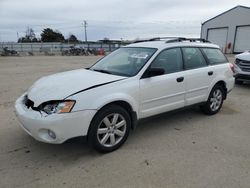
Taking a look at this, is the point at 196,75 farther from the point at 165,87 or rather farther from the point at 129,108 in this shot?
the point at 129,108

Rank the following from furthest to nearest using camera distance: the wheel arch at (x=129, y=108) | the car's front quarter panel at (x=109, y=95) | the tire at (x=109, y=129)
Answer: the wheel arch at (x=129, y=108), the tire at (x=109, y=129), the car's front quarter panel at (x=109, y=95)

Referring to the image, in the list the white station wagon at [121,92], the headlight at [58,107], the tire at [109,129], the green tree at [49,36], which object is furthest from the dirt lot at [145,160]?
the green tree at [49,36]

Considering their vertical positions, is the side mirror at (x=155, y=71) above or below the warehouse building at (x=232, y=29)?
below

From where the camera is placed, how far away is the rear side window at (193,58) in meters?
4.39

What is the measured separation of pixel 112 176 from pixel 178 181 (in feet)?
2.58

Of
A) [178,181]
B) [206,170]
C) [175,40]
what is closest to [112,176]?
[178,181]

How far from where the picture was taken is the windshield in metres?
3.80

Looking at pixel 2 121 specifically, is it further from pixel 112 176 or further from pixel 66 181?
pixel 112 176

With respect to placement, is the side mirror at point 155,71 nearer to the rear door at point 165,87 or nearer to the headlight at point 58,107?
the rear door at point 165,87

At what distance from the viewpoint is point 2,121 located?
180 inches

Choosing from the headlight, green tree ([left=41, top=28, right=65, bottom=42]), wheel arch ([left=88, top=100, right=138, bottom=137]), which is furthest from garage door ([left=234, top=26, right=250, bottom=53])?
green tree ([left=41, top=28, right=65, bottom=42])

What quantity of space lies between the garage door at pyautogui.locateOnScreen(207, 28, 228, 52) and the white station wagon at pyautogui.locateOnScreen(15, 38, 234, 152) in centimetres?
2877

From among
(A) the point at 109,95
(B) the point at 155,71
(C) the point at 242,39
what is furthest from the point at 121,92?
(C) the point at 242,39

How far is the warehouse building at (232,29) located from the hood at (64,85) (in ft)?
95.2
